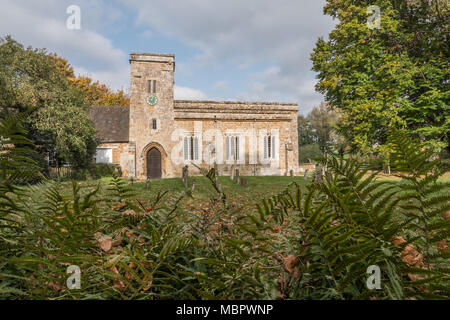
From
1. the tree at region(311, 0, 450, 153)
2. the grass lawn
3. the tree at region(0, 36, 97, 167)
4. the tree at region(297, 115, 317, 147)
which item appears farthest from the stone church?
the tree at region(297, 115, 317, 147)

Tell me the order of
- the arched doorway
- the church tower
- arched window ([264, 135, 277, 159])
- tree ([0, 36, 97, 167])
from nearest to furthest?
tree ([0, 36, 97, 167]) → the church tower → the arched doorway → arched window ([264, 135, 277, 159])

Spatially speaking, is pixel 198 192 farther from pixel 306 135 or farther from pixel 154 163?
pixel 306 135

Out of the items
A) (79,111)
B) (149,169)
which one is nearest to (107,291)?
(79,111)

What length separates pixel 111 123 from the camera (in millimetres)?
26750

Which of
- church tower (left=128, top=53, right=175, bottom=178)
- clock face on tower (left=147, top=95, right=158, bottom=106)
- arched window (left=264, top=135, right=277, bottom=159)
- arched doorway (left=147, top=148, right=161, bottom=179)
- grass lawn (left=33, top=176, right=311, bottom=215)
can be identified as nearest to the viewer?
grass lawn (left=33, top=176, right=311, bottom=215)

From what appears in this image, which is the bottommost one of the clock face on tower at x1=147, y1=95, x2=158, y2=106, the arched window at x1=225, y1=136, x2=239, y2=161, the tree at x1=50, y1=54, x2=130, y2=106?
the arched window at x1=225, y1=136, x2=239, y2=161

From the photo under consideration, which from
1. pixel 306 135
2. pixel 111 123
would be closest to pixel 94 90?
pixel 111 123

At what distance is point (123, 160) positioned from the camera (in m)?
25.0

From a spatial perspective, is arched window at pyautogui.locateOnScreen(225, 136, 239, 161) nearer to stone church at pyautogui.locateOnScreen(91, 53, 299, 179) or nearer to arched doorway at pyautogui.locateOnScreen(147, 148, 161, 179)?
stone church at pyautogui.locateOnScreen(91, 53, 299, 179)

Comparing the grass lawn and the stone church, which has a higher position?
the stone church

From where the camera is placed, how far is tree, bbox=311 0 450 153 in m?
13.1

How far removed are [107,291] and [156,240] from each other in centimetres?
14

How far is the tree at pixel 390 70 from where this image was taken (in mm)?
13102
